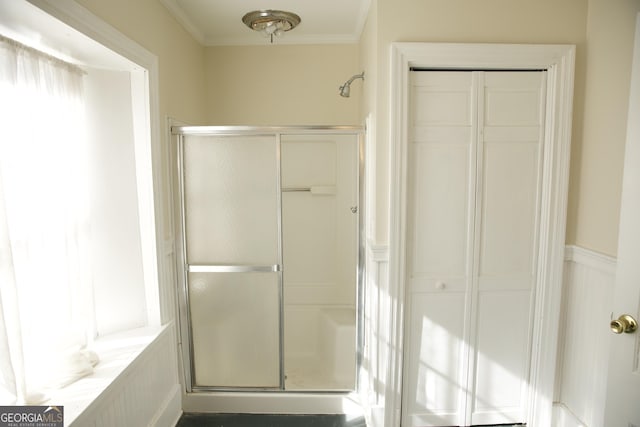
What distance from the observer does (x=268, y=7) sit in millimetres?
2350

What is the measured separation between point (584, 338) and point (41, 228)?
2627 millimetres

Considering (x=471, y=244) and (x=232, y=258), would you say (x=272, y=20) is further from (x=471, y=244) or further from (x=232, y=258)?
(x=471, y=244)

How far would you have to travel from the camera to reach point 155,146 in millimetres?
1999

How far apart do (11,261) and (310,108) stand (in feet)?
7.23

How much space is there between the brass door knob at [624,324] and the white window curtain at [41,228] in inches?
83.2

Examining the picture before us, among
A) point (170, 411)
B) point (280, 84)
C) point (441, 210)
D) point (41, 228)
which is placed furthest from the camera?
point (280, 84)

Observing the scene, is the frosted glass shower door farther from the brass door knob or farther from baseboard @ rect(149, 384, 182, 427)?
the brass door knob

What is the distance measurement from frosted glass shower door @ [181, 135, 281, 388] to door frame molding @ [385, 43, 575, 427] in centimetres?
73

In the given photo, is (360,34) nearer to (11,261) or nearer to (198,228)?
(198,228)

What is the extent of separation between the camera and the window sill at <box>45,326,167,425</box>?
57.1 inches

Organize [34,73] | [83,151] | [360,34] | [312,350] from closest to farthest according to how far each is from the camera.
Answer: [34,73] → [83,151] → [312,350] → [360,34]

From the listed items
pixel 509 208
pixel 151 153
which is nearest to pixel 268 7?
pixel 151 153

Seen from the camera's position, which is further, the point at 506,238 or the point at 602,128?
the point at 506,238

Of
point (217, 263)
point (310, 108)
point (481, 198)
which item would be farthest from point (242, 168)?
point (481, 198)
